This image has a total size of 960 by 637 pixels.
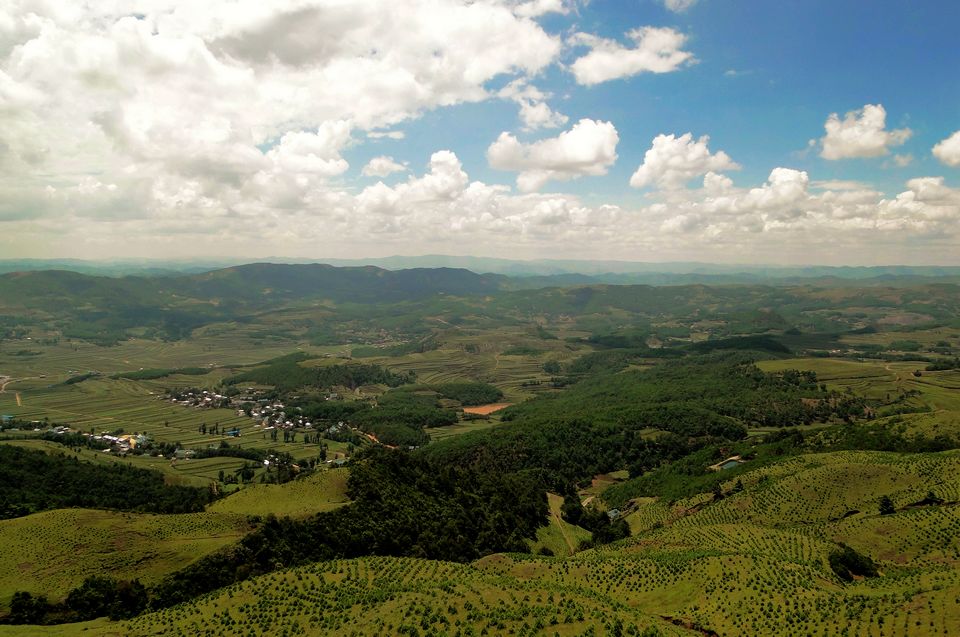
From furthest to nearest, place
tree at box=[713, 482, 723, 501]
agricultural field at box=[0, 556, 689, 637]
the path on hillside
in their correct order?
tree at box=[713, 482, 723, 501], the path on hillside, agricultural field at box=[0, 556, 689, 637]

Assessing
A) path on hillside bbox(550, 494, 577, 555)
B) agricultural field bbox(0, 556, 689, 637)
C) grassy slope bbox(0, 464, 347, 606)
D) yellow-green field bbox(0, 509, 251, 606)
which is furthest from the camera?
path on hillside bbox(550, 494, 577, 555)

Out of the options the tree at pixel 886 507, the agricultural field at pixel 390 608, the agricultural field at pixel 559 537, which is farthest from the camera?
the agricultural field at pixel 559 537

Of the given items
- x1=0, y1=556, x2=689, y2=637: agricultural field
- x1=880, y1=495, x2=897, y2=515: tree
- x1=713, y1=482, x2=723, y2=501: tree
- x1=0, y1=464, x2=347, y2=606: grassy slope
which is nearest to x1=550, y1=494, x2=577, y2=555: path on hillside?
x1=713, y1=482, x2=723, y2=501: tree

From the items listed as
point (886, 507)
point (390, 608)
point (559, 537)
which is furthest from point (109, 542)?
point (886, 507)

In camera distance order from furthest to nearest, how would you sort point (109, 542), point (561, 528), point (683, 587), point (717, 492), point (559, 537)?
1. point (561, 528)
2. point (717, 492)
3. point (559, 537)
4. point (109, 542)
5. point (683, 587)

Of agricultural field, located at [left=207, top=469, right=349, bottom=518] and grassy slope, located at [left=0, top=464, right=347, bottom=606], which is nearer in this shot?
grassy slope, located at [left=0, top=464, right=347, bottom=606]

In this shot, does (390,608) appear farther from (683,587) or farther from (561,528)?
(561,528)

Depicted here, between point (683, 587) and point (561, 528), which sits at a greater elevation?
point (683, 587)

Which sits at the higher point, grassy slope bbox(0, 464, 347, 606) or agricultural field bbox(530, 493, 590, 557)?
grassy slope bbox(0, 464, 347, 606)

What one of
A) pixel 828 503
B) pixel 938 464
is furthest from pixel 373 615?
pixel 938 464

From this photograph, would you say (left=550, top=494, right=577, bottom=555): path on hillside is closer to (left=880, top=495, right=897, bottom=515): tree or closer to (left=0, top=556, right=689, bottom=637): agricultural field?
(left=0, top=556, right=689, bottom=637): agricultural field

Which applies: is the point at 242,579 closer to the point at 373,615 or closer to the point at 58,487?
the point at 373,615

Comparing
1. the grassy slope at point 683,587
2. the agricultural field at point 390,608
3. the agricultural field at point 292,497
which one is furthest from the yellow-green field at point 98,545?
the grassy slope at point 683,587

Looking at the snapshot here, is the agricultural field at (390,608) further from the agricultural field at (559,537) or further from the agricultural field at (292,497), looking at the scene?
the agricultural field at (559,537)
